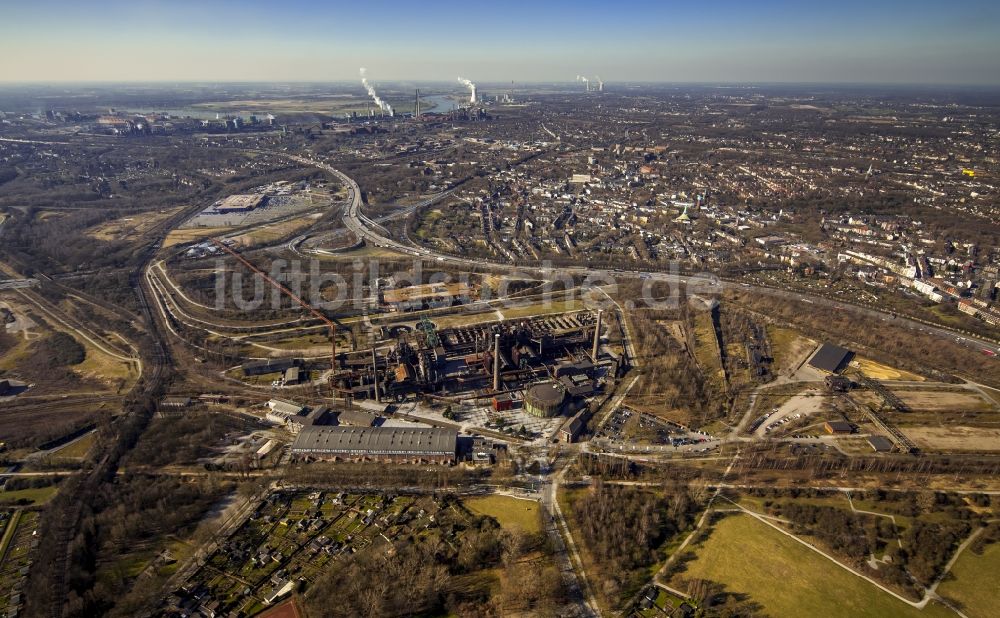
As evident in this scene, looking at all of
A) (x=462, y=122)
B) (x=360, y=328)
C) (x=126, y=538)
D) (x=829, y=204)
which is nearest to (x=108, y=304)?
(x=360, y=328)

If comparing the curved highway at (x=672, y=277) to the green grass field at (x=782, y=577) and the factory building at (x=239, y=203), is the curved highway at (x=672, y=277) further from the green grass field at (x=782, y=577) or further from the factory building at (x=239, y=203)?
the green grass field at (x=782, y=577)

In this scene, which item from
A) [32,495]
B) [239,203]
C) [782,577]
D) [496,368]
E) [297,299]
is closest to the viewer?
[782,577]

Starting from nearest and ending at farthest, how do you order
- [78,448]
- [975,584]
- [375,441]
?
[975,584], [375,441], [78,448]

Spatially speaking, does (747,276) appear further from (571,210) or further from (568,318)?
(571,210)

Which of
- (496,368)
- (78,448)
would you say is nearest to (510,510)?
(496,368)

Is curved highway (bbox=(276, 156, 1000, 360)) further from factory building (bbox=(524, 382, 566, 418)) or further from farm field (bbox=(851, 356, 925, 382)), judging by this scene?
factory building (bbox=(524, 382, 566, 418))

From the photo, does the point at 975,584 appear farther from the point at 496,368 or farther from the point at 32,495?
the point at 32,495

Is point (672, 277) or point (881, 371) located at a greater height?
point (672, 277)
